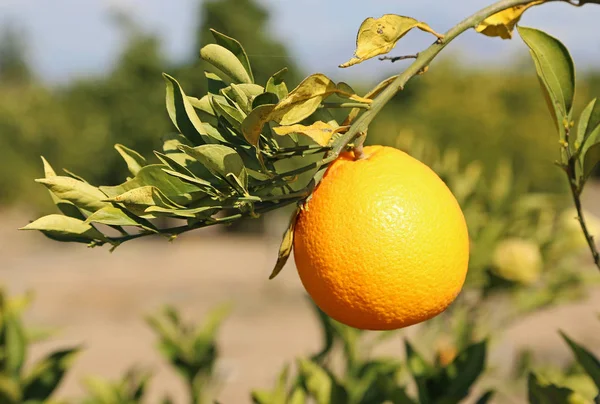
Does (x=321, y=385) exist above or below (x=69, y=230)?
below

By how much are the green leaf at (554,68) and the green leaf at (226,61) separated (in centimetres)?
23

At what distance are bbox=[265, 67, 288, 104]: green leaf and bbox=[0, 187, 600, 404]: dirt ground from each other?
188 cm

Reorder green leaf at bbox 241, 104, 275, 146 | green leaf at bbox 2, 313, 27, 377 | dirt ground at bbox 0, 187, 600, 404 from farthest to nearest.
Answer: dirt ground at bbox 0, 187, 600, 404 → green leaf at bbox 2, 313, 27, 377 → green leaf at bbox 241, 104, 275, 146

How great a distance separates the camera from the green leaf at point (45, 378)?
90cm

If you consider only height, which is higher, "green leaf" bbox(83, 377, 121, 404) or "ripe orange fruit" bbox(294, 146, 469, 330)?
"ripe orange fruit" bbox(294, 146, 469, 330)

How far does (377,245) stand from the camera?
497 millimetres

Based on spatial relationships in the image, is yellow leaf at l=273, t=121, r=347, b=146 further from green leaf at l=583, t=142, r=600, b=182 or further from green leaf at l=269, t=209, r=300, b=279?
green leaf at l=583, t=142, r=600, b=182

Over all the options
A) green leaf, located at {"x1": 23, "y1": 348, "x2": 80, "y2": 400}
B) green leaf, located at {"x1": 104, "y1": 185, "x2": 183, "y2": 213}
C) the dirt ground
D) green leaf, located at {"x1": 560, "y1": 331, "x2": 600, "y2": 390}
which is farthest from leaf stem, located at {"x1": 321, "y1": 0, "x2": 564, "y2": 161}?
the dirt ground

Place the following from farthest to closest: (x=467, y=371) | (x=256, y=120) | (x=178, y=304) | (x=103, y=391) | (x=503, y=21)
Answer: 1. (x=178, y=304)
2. (x=103, y=391)
3. (x=467, y=371)
4. (x=503, y=21)
5. (x=256, y=120)

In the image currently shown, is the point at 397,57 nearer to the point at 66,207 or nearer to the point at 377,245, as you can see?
the point at 377,245

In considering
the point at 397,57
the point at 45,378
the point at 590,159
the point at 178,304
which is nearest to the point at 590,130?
the point at 590,159

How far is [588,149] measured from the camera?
0.51 meters

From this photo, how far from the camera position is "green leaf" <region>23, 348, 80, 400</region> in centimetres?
90

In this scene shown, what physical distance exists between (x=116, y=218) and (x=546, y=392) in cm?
45
